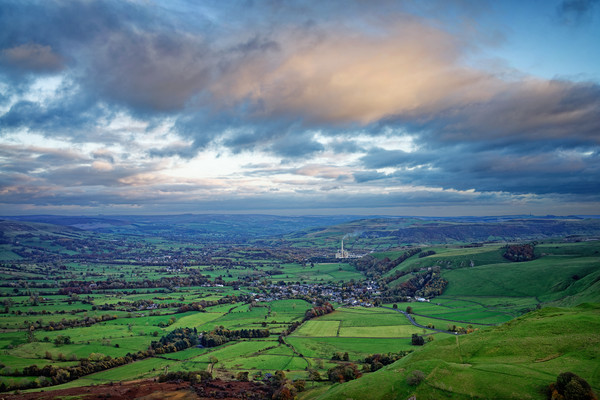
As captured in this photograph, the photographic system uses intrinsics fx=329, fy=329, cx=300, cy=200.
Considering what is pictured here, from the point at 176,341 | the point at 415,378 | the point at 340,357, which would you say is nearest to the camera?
the point at 415,378

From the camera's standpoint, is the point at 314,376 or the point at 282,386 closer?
the point at 282,386

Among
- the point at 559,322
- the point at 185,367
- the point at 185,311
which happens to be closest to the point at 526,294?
the point at 559,322

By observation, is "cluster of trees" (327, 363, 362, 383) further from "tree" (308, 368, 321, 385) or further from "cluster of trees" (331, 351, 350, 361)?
"cluster of trees" (331, 351, 350, 361)

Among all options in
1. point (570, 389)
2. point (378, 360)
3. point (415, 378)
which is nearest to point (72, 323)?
point (378, 360)

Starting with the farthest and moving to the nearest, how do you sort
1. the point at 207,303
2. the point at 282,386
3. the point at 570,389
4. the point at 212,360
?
the point at 207,303
the point at 212,360
the point at 282,386
the point at 570,389

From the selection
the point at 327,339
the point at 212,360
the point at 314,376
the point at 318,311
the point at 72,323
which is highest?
the point at 314,376

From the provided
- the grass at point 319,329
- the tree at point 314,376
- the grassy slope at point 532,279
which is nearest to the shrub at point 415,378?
the tree at point 314,376

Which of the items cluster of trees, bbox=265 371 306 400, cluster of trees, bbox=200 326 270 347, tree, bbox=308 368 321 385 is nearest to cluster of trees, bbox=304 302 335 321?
cluster of trees, bbox=200 326 270 347

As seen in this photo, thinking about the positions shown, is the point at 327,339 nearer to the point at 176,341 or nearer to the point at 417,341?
the point at 417,341
